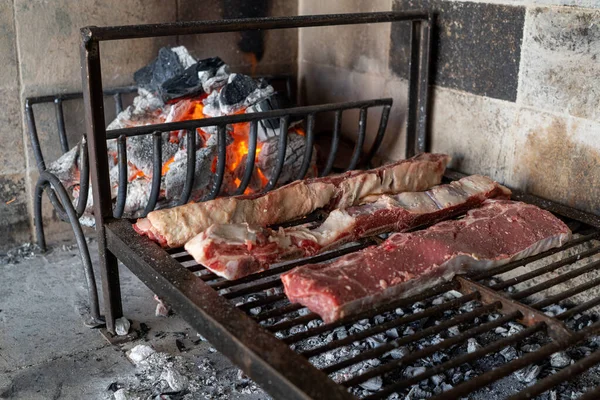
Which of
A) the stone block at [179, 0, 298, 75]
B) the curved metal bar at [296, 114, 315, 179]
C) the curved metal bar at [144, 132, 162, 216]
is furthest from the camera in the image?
the stone block at [179, 0, 298, 75]

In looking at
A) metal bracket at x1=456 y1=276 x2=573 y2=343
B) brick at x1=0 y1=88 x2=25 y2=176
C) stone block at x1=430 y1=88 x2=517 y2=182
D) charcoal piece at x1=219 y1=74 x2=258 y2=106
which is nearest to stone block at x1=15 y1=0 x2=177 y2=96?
brick at x1=0 y1=88 x2=25 y2=176

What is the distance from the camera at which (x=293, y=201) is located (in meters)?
2.99

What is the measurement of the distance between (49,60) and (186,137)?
100 centimetres

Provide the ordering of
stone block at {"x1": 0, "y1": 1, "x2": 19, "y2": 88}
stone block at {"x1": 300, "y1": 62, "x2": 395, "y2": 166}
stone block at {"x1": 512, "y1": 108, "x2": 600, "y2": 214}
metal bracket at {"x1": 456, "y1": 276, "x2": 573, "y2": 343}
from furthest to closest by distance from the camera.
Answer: stone block at {"x1": 300, "y1": 62, "x2": 395, "y2": 166} → stone block at {"x1": 0, "y1": 1, "x2": 19, "y2": 88} → stone block at {"x1": 512, "y1": 108, "x2": 600, "y2": 214} → metal bracket at {"x1": 456, "y1": 276, "x2": 573, "y2": 343}

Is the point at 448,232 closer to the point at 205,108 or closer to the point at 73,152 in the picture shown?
the point at 205,108

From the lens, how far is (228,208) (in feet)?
9.26

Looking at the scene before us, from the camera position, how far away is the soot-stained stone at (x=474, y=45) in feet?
11.1

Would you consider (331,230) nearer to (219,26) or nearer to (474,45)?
(219,26)

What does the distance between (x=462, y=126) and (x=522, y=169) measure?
45 centimetres

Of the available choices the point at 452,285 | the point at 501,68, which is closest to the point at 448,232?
the point at 452,285

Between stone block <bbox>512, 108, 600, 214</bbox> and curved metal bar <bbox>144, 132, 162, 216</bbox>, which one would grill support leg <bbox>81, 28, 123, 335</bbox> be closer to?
curved metal bar <bbox>144, 132, 162, 216</bbox>

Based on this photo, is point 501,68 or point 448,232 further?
point 501,68

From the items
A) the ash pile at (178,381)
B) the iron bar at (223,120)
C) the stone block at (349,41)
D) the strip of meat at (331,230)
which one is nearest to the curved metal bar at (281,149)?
the iron bar at (223,120)

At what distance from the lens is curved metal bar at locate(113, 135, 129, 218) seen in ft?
10.5
